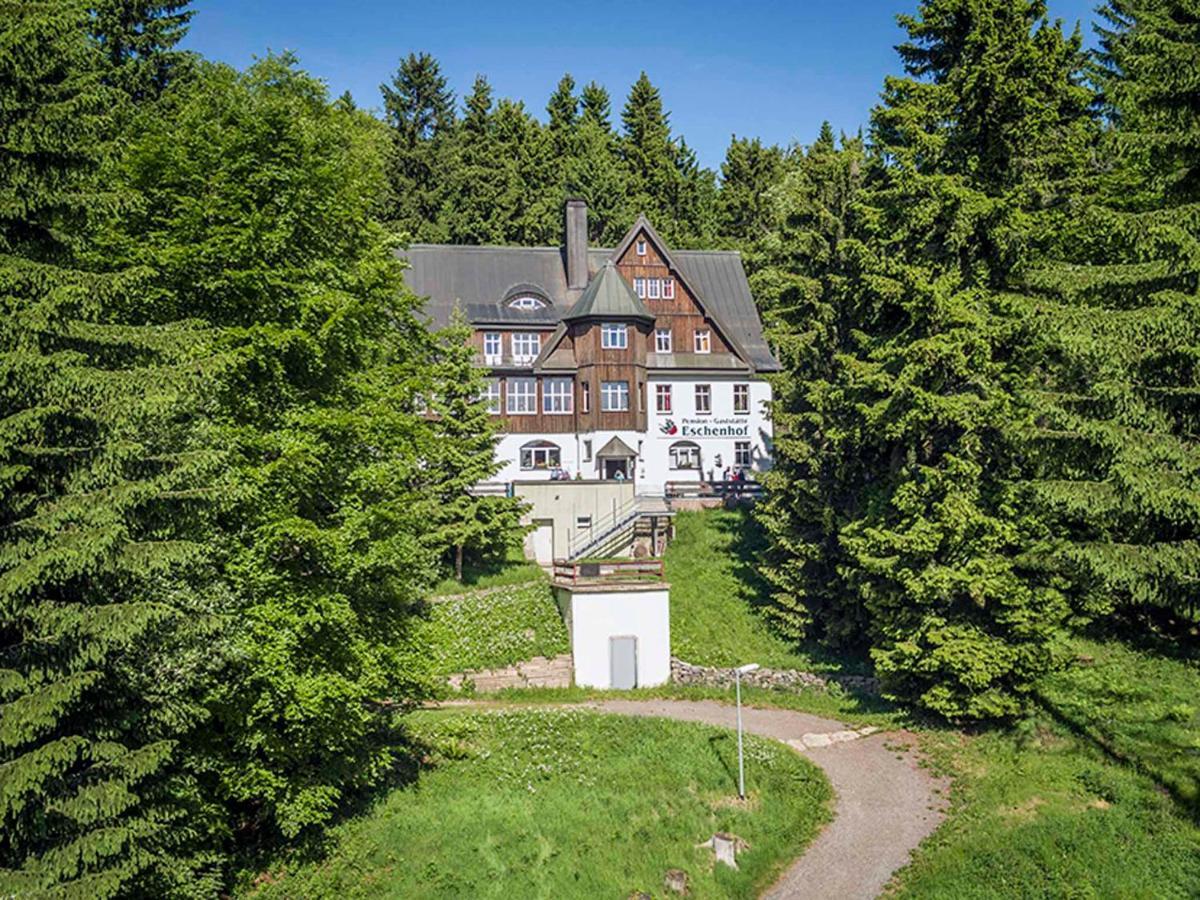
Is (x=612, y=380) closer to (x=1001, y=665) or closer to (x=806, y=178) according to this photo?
(x=806, y=178)

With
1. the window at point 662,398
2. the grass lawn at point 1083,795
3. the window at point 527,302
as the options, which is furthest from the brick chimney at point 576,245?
the grass lawn at point 1083,795

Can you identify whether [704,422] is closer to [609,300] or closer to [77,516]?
[609,300]

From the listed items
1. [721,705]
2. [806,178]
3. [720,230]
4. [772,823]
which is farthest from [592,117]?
[772,823]

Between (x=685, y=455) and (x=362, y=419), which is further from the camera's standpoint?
(x=685, y=455)

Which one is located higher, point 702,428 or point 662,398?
point 662,398

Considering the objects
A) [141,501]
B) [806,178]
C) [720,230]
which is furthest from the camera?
[720,230]

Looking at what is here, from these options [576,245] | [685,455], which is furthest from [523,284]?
[685,455]

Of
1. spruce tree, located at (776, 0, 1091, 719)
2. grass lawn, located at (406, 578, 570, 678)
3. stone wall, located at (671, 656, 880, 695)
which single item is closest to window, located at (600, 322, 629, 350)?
grass lawn, located at (406, 578, 570, 678)
